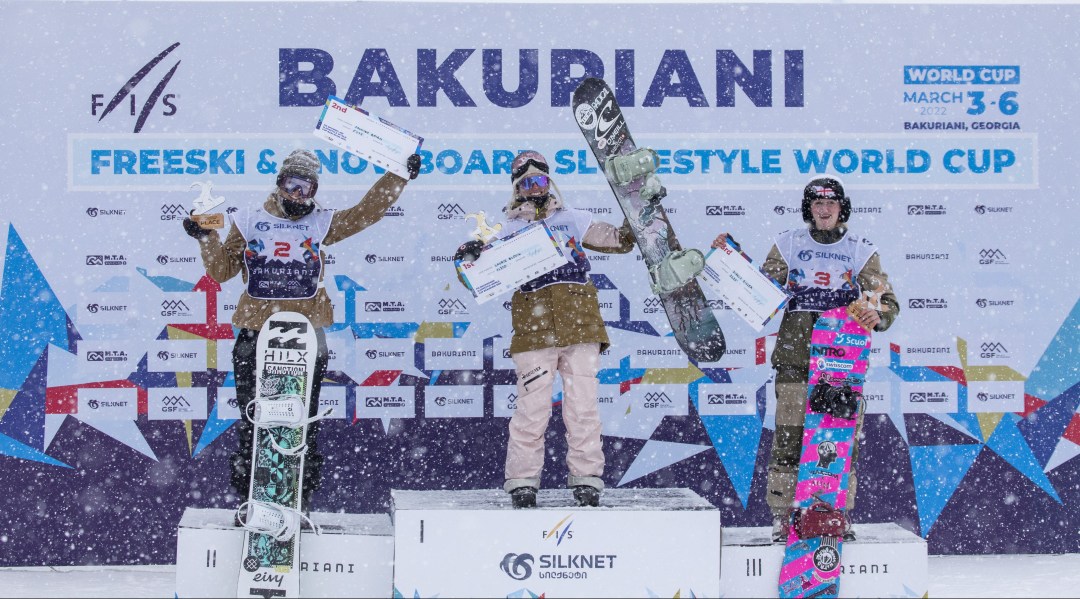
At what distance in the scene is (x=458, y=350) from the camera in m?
5.26

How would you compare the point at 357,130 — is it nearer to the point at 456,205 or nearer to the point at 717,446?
the point at 456,205

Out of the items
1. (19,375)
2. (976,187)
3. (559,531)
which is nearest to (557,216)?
(559,531)

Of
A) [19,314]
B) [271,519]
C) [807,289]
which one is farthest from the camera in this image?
[19,314]

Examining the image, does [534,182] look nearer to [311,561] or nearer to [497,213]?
[497,213]

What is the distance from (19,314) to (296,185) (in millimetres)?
1714

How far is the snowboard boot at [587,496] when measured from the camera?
4.21 meters

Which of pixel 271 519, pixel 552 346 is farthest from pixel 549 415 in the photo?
pixel 271 519

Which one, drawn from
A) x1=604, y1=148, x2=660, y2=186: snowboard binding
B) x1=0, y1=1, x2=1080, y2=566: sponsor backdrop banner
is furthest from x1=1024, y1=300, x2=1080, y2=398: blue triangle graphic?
x1=604, y1=148, x2=660, y2=186: snowboard binding

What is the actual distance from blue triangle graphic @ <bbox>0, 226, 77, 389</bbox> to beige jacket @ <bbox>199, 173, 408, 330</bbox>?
4.12ft

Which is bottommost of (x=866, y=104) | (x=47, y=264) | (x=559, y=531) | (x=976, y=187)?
(x=559, y=531)

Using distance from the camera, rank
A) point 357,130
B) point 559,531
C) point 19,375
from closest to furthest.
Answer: point 559,531, point 357,130, point 19,375

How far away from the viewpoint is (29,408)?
5141mm

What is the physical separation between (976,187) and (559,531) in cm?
278

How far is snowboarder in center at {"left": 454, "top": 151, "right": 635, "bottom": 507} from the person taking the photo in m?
4.27
